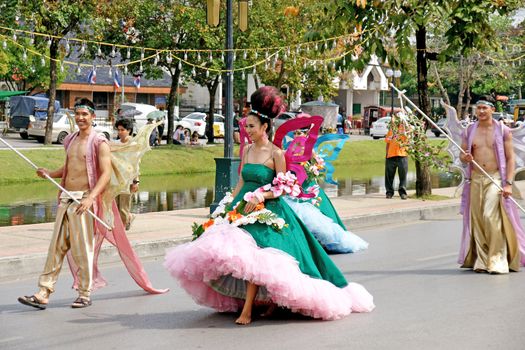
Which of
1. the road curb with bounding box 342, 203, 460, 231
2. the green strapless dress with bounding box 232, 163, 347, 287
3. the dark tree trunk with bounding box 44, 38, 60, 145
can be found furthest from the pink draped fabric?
the dark tree trunk with bounding box 44, 38, 60, 145

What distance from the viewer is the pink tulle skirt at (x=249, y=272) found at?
7938mm

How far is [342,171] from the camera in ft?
120

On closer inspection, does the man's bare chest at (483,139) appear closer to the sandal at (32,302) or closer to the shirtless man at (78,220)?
the shirtless man at (78,220)

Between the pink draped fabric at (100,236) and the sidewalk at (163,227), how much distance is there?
2079 millimetres

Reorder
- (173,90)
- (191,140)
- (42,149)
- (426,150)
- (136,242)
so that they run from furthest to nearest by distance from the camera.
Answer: (191,140) → (173,90) → (42,149) → (426,150) → (136,242)

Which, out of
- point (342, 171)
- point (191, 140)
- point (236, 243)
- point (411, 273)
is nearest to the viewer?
point (236, 243)

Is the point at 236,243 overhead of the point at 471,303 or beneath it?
overhead

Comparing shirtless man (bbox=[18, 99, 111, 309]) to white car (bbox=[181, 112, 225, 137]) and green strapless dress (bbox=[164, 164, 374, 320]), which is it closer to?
green strapless dress (bbox=[164, 164, 374, 320])

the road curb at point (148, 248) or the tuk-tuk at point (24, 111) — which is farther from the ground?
the tuk-tuk at point (24, 111)

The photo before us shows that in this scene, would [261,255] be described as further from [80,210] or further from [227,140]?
[227,140]

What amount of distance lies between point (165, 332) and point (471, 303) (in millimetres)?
2942

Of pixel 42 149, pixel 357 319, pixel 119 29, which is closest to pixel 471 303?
pixel 357 319

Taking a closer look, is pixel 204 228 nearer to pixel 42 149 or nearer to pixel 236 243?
pixel 236 243

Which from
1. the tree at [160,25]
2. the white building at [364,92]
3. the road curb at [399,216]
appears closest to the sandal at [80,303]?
the road curb at [399,216]
